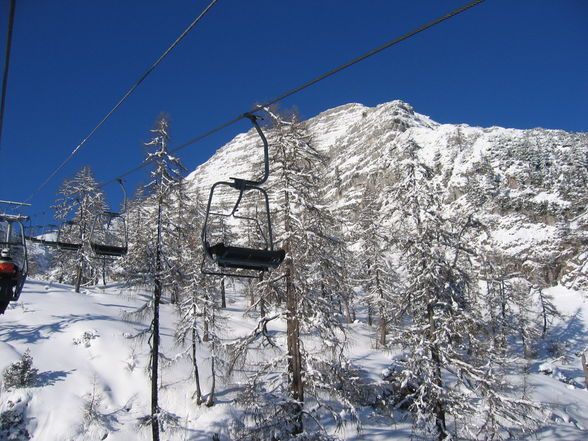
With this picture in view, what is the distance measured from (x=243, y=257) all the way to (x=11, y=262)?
4.69 meters

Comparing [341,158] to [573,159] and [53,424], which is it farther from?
[53,424]

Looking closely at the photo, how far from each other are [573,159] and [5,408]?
2805 inches

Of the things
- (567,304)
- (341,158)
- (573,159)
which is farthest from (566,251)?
(341,158)

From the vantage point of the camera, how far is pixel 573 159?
59.7 meters

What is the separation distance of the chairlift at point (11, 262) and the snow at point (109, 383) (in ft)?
21.0

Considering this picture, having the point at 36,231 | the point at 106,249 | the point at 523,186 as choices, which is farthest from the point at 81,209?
the point at 523,186

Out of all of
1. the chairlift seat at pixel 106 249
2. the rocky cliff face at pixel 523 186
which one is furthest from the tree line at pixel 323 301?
the rocky cliff face at pixel 523 186

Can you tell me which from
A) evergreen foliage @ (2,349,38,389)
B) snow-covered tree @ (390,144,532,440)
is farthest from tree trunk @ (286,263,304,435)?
evergreen foliage @ (2,349,38,389)

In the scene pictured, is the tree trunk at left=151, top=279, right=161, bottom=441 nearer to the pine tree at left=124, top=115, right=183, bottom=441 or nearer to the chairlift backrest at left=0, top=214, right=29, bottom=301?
the pine tree at left=124, top=115, right=183, bottom=441

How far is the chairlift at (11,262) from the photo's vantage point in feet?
24.2

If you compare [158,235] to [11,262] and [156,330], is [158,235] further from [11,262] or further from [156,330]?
[11,262]

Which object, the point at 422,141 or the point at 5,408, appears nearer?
the point at 5,408

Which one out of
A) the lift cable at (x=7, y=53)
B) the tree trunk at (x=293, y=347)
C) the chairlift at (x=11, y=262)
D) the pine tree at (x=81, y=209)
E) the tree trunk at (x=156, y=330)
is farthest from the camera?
the pine tree at (x=81, y=209)

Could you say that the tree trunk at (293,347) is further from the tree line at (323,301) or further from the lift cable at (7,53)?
the lift cable at (7,53)
